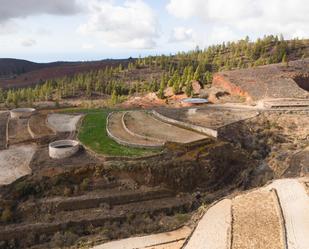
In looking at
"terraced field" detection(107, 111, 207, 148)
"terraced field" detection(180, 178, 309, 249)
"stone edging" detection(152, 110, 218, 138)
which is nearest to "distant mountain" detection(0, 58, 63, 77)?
"terraced field" detection(107, 111, 207, 148)

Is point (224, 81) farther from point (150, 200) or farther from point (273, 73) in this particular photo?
point (150, 200)

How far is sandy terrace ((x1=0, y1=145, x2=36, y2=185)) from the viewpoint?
18022 mm

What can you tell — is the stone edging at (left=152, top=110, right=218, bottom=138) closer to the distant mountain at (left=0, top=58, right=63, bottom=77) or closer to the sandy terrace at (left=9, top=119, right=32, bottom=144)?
the sandy terrace at (left=9, top=119, right=32, bottom=144)

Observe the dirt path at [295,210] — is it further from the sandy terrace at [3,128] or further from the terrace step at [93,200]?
the sandy terrace at [3,128]

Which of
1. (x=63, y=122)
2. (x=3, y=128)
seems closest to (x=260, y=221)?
(x=63, y=122)

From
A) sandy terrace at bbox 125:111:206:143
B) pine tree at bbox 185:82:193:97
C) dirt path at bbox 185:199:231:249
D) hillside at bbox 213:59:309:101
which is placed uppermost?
hillside at bbox 213:59:309:101

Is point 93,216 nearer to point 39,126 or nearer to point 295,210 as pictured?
point 295,210

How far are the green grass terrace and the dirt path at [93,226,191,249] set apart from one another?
19.3ft

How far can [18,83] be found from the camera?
64312mm

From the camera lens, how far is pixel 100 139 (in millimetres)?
21734

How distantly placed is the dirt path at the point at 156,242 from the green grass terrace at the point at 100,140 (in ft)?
19.3

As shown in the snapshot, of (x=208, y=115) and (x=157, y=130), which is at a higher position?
(x=208, y=115)

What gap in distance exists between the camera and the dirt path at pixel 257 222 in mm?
11805

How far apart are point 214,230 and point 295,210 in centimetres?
337
